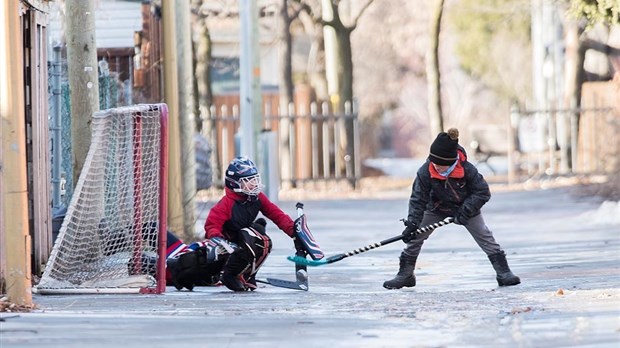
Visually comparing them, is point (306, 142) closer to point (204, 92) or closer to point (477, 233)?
point (204, 92)

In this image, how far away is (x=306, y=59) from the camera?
62.7 meters

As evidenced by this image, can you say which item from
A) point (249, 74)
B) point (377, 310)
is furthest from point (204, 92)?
point (377, 310)

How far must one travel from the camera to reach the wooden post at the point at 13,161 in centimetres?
1005

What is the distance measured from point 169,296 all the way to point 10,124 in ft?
7.18

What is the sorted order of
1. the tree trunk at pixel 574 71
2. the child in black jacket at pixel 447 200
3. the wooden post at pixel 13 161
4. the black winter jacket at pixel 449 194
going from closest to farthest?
1. the wooden post at pixel 13 161
2. the child in black jacket at pixel 447 200
3. the black winter jacket at pixel 449 194
4. the tree trunk at pixel 574 71

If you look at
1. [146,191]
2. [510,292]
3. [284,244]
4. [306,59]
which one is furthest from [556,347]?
[306,59]

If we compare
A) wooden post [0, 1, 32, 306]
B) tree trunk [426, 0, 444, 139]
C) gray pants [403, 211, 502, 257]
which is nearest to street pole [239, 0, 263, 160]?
gray pants [403, 211, 502, 257]

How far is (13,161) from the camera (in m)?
10.1

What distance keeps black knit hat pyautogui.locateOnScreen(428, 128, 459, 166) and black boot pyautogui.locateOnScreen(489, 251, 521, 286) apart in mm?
984

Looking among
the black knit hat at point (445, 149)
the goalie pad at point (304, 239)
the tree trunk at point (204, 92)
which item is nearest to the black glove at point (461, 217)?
the black knit hat at point (445, 149)

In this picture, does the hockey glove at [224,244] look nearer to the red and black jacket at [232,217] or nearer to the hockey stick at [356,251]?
the red and black jacket at [232,217]

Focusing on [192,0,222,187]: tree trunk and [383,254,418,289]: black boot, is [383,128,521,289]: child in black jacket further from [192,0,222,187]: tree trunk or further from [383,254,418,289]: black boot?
[192,0,222,187]: tree trunk

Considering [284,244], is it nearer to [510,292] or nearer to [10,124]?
[510,292]

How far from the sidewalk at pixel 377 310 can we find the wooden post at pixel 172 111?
149 cm
